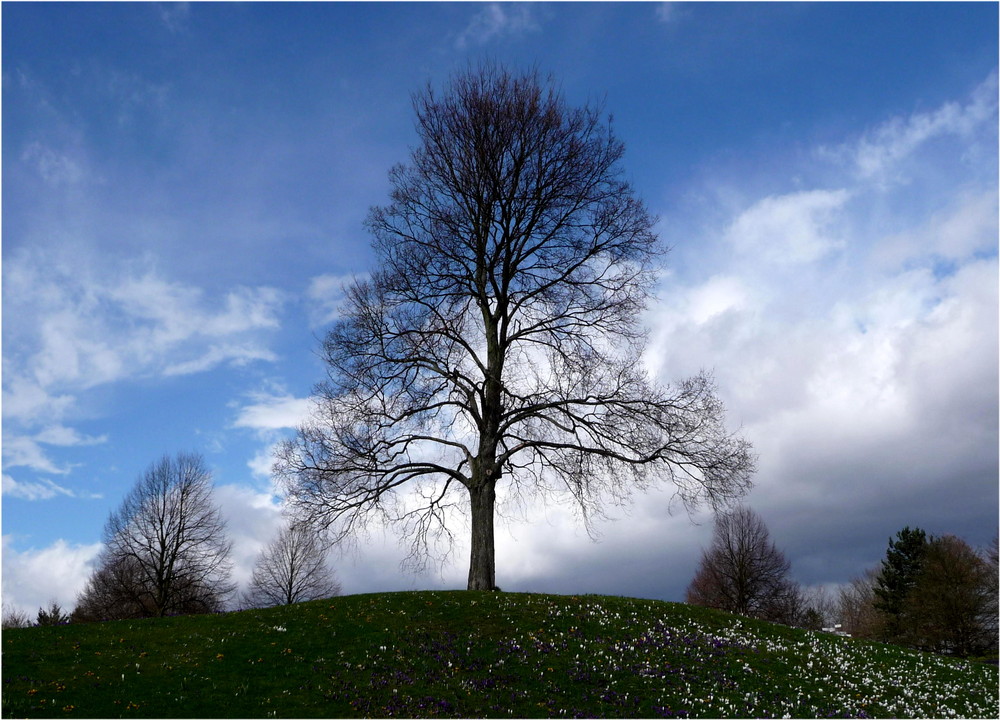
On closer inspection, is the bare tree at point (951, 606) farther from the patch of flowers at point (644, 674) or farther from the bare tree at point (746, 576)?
the patch of flowers at point (644, 674)

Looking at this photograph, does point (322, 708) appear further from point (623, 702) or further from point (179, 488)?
point (179, 488)

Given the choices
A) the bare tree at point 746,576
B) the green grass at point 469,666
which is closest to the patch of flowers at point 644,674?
the green grass at point 469,666

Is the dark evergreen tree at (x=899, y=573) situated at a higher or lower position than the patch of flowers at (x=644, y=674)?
higher

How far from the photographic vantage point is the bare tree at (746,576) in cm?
4822

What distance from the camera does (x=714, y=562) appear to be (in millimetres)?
50688

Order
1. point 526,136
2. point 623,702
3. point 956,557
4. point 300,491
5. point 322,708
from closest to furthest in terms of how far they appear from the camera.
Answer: point 322,708 → point 623,702 → point 300,491 → point 526,136 → point 956,557

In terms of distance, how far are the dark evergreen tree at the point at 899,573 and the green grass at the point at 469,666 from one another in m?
35.9

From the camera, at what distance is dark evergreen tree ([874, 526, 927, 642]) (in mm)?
51031

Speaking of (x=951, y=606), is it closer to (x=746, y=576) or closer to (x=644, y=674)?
(x=746, y=576)

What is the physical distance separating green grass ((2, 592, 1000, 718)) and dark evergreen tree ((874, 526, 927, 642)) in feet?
118

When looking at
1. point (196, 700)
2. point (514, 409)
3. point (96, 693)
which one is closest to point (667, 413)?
point (514, 409)

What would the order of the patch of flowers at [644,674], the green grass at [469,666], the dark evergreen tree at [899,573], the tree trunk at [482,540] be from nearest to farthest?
the green grass at [469,666], the patch of flowers at [644,674], the tree trunk at [482,540], the dark evergreen tree at [899,573]

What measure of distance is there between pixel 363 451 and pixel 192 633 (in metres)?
7.14

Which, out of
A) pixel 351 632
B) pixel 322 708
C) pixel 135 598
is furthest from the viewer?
pixel 135 598
